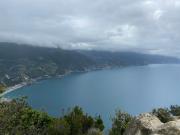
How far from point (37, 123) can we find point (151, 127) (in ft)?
133

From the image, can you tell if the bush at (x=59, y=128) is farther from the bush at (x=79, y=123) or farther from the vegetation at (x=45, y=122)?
the bush at (x=79, y=123)

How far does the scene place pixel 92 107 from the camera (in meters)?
182

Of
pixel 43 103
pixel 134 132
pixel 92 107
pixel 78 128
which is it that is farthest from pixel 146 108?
pixel 134 132

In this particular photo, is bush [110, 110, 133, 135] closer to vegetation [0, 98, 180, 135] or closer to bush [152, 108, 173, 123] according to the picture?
vegetation [0, 98, 180, 135]

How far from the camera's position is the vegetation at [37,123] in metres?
45.5

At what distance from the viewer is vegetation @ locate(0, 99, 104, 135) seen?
45.5 metres

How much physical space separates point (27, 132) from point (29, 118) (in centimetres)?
794

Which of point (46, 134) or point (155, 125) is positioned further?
point (46, 134)

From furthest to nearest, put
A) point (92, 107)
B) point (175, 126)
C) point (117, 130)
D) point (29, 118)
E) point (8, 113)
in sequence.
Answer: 1. point (92, 107)
2. point (29, 118)
3. point (8, 113)
4. point (117, 130)
5. point (175, 126)

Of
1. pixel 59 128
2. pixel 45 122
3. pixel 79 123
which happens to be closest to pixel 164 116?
pixel 59 128

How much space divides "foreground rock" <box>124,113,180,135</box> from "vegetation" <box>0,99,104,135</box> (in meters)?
27.5

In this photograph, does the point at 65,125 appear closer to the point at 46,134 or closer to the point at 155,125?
the point at 46,134

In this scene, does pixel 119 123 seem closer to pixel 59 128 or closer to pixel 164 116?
pixel 164 116

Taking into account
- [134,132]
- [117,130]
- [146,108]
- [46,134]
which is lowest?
[146,108]
